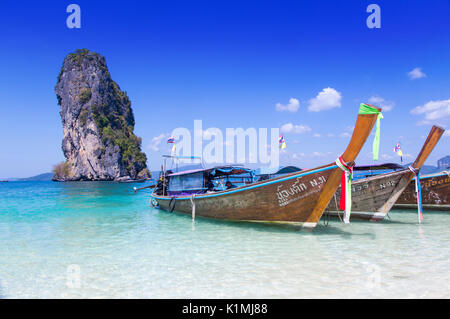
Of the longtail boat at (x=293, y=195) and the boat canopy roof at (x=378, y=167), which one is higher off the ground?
the boat canopy roof at (x=378, y=167)

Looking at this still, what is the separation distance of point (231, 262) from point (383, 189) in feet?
25.6

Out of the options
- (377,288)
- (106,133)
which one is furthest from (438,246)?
(106,133)

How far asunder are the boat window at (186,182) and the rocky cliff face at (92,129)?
81.0 metres

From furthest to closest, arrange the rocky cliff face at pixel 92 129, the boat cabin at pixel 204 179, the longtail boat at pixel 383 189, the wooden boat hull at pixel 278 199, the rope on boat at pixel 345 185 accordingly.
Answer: the rocky cliff face at pixel 92 129 → the boat cabin at pixel 204 179 → the longtail boat at pixel 383 189 → the wooden boat hull at pixel 278 199 → the rope on boat at pixel 345 185

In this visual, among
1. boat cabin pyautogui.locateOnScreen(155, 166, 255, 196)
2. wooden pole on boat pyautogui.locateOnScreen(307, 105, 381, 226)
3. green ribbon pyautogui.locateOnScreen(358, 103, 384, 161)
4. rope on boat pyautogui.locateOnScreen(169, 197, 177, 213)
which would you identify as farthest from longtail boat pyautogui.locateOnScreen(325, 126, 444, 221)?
rope on boat pyautogui.locateOnScreen(169, 197, 177, 213)

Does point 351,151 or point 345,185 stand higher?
point 351,151

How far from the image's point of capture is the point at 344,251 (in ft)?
23.7

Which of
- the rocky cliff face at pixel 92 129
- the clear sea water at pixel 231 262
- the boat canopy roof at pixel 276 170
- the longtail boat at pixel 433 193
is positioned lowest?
the clear sea water at pixel 231 262

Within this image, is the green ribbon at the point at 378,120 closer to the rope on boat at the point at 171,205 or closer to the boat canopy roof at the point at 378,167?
the boat canopy roof at the point at 378,167

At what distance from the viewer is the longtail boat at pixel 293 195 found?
768cm

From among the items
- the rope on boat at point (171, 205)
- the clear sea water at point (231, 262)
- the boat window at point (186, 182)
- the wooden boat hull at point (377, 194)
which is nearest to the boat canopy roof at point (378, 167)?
the wooden boat hull at point (377, 194)

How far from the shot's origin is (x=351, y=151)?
25.9 feet

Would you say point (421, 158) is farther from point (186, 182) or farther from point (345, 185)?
point (186, 182)

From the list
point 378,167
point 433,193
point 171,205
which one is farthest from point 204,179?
point 433,193
